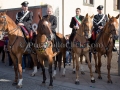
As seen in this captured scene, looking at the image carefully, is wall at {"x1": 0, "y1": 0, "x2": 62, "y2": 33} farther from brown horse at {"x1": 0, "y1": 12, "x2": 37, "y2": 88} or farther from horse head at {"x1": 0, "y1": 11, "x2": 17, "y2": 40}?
horse head at {"x1": 0, "y1": 11, "x2": 17, "y2": 40}

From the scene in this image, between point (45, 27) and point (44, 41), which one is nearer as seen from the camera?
point (45, 27)

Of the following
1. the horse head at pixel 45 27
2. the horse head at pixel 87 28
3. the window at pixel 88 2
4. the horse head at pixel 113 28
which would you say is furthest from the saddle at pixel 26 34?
the window at pixel 88 2

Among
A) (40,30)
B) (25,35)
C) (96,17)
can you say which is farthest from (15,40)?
(96,17)

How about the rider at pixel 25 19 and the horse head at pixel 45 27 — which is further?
the rider at pixel 25 19

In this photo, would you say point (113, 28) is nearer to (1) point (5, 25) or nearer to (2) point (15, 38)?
(2) point (15, 38)

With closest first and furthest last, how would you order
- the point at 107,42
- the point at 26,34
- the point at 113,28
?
the point at 113,28 → the point at 26,34 → the point at 107,42

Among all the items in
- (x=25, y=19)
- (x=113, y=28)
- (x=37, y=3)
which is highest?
(x=37, y=3)

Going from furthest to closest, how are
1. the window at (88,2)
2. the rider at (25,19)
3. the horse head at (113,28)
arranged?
the window at (88,2) < the rider at (25,19) < the horse head at (113,28)

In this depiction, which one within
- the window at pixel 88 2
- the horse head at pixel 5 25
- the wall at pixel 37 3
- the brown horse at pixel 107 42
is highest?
the window at pixel 88 2

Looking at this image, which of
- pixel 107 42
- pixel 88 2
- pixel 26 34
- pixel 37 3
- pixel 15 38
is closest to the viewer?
pixel 15 38

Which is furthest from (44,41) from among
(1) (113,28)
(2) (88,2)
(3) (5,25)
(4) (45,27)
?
(2) (88,2)

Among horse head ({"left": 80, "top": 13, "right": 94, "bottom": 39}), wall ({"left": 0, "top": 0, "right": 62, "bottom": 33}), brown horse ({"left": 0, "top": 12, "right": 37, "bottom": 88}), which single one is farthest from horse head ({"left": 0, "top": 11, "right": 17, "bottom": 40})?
wall ({"left": 0, "top": 0, "right": 62, "bottom": 33})

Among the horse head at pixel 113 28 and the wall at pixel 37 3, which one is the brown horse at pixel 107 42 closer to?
the horse head at pixel 113 28

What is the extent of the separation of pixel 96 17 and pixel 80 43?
5.51ft
